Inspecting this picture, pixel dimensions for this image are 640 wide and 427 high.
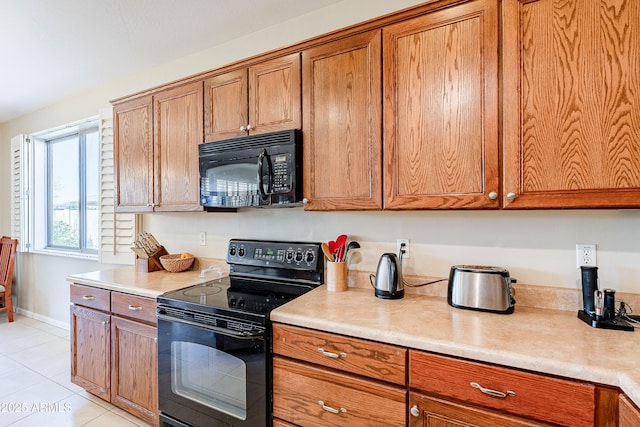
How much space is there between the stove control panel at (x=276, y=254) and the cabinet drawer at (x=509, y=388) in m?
0.91

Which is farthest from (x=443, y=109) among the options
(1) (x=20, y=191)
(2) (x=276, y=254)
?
(1) (x=20, y=191)

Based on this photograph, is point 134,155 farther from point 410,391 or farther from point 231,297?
point 410,391

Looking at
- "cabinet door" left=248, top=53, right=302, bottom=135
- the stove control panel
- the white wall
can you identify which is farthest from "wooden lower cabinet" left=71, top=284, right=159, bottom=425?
"cabinet door" left=248, top=53, right=302, bottom=135

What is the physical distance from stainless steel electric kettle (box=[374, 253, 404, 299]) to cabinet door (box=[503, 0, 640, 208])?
1.91 ft

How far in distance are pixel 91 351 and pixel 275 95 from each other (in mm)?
2080

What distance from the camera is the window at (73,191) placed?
11.8 feet

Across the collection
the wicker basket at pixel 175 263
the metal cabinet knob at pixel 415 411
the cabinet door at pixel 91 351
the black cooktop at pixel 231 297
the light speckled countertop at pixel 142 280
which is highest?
the wicker basket at pixel 175 263

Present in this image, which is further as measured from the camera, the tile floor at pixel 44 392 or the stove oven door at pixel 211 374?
the tile floor at pixel 44 392

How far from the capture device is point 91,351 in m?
2.19

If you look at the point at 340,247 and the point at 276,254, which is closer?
the point at 340,247

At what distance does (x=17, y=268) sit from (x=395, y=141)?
5325 millimetres

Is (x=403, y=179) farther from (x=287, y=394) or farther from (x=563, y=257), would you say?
(x=287, y=394)

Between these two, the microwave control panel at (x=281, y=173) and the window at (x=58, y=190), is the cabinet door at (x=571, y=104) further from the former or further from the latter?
the window at (x=58, y=190)

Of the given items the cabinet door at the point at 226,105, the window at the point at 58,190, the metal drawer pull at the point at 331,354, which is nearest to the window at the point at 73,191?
the window at the point at 58,190
